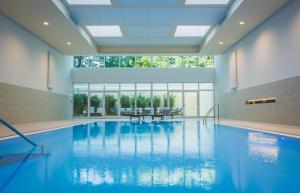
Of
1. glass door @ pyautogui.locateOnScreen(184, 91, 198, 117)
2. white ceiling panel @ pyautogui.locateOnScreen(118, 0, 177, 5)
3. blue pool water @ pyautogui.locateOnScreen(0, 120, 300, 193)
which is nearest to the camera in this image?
Result: blue pool water @ pyautogui.locateOnScreen(0, 120, 300, 193)

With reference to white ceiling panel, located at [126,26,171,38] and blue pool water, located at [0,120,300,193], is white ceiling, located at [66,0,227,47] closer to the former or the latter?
white ceiling panel, located at [126,26,171,38]

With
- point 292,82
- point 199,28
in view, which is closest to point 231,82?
point 199,28

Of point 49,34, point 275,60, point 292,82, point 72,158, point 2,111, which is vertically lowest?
point 72,158

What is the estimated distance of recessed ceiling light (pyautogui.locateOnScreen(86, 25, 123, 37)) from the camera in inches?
464

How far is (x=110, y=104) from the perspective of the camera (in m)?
18.6

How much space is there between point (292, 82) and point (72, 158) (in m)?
7.20

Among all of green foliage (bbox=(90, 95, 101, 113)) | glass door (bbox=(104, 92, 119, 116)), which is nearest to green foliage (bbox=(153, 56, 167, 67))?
glass door (bbox=(104, 92, 119, 116))

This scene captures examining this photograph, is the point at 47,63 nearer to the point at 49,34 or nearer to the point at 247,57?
the point at 49,34

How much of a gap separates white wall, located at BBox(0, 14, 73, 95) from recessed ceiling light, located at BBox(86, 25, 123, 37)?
236cm

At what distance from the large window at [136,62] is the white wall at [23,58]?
3.83m

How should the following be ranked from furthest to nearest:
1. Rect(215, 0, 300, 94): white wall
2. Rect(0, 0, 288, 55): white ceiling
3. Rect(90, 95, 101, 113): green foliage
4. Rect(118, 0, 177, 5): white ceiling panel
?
Rect(90, 95, 101, 113): green foliage < Rect(118, 0, 177, 5): white ceiling panel < Rect(0, 0, 288, 55): white ceiling < Rect(215, 0, 300, 94): white wall

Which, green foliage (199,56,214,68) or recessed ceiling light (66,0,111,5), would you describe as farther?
green foliage (199,56,214,68)

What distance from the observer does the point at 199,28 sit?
471 inches

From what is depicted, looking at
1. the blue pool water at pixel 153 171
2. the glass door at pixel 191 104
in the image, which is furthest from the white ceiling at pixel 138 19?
the blue pool water at pixel 153 171
